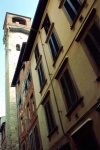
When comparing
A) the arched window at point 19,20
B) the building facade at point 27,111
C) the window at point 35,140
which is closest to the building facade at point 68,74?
the window at point 35,140

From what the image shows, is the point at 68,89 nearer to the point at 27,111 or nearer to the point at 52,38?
the point at 52,38

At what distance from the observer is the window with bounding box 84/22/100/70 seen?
7.06 meters

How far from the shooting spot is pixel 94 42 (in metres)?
7.21

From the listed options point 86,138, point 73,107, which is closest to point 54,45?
point 73,107

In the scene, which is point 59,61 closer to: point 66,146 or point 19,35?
point 66,146

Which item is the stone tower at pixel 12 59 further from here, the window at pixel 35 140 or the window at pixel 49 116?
the window at pixel 49 116

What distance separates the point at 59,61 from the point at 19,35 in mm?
22466

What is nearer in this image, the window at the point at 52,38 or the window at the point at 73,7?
the window at the point at 73,7

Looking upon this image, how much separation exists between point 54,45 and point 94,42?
3885mm

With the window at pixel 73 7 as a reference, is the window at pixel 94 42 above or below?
below

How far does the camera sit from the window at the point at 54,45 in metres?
10.4

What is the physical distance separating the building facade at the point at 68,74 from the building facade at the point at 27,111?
125 cm

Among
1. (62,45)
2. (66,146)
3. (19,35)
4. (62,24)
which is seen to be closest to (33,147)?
(66,146)

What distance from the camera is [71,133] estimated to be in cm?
820
